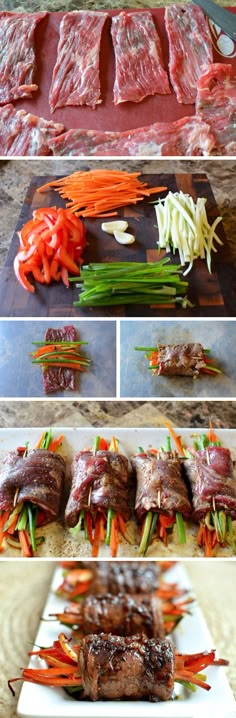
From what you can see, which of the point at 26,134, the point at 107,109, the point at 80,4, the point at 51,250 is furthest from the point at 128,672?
the point at 80,4

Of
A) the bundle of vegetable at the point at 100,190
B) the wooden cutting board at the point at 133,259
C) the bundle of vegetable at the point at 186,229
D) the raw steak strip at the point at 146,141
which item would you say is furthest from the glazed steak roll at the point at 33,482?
the raw steak strip at the point at 146,141

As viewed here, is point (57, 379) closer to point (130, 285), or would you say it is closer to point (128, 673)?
point (130, 285)

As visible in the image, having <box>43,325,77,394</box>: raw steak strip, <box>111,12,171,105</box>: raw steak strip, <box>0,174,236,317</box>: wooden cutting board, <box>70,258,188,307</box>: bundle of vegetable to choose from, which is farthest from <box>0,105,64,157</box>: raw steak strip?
<box>43,325,77,394</box>: raw steak strip

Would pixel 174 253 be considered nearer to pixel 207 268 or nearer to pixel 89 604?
pixel 207 268

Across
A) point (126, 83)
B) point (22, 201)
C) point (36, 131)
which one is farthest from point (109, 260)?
point (126, 83)

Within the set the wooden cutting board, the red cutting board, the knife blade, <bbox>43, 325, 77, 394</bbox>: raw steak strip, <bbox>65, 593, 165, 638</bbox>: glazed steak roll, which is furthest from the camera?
the knife blade

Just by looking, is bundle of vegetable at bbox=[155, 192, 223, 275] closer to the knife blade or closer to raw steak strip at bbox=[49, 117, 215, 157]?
raw steak strip at bbox=[49, 117, 215, 157]
